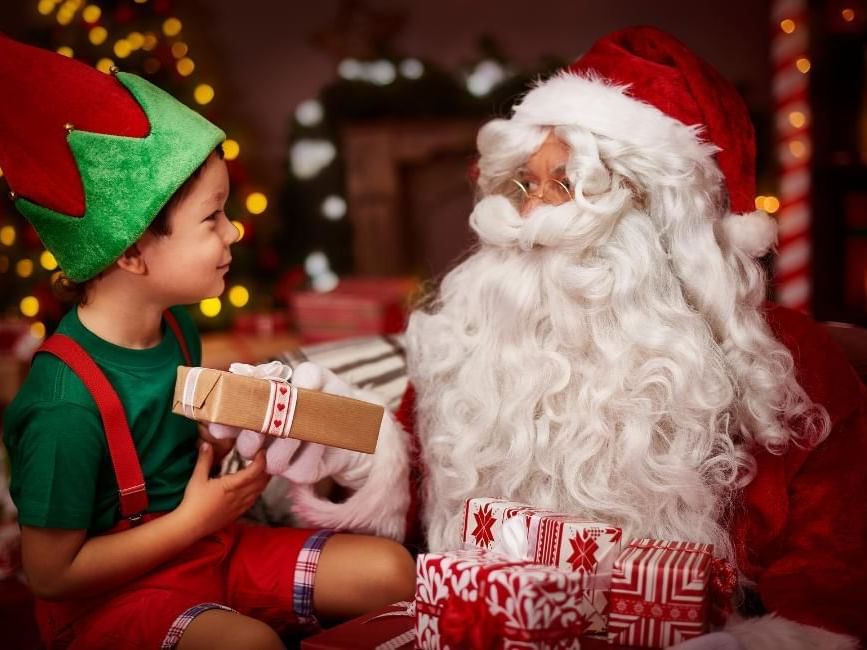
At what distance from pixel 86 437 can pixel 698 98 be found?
1.27 meters

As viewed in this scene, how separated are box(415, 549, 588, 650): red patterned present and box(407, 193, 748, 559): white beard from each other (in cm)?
38

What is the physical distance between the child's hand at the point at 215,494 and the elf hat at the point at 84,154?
41 centimetres

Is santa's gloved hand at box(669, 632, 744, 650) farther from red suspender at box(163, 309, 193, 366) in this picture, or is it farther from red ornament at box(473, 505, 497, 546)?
Answer: red suspender at box(163, 309, 193, 366)

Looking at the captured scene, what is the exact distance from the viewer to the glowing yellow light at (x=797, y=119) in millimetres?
4258

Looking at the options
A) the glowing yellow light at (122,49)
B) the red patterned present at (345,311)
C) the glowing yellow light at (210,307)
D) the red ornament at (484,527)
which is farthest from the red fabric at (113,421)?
the glowing yellow light at (122,49)

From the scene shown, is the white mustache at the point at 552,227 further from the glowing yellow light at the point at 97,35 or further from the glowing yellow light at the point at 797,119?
the glowing yellow light at the point at 97,35

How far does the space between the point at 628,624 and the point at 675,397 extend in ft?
1.47

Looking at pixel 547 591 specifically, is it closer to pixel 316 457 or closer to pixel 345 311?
pixel 316 457

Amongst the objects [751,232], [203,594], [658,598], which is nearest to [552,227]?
[751,232]

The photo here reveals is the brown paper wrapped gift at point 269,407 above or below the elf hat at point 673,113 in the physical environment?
below

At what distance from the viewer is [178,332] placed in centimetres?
189

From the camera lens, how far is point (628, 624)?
4.65 ft

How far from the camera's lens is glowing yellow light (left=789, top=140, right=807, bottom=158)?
4270mm

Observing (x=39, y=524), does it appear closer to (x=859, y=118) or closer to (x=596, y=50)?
(x=596, y=50)
